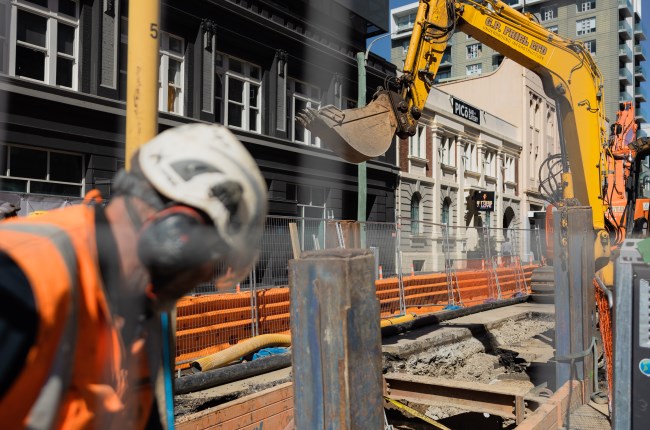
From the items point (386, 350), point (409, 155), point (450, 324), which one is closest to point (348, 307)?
point (386, 350)

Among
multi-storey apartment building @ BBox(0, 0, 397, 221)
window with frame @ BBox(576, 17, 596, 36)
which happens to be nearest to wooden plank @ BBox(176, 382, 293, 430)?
multi-storey apartment building @ BBox(0, 0, 397, 221)

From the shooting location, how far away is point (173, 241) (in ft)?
4.41

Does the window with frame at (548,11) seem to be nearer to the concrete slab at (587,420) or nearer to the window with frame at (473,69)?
the window with frame at (473,69)

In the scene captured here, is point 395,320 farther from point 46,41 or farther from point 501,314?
point 46,41

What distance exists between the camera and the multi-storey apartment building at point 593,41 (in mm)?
49141

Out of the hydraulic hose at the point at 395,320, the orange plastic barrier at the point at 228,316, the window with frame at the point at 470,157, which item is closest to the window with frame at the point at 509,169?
the window with frame at the point at 470,157

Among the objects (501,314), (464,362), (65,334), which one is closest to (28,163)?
(464,362)

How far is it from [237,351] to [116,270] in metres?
6.31

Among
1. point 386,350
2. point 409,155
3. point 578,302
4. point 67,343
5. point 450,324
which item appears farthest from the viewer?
point 409,155

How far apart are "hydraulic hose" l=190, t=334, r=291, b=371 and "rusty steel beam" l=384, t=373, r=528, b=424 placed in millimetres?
2324

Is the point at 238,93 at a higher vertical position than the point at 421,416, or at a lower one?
higher

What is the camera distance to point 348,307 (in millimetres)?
2383

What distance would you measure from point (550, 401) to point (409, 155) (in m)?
23.3

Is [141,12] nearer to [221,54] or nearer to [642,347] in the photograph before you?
[642,347]
